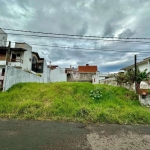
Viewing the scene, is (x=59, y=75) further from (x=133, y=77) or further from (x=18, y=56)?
(x=133, y=77)

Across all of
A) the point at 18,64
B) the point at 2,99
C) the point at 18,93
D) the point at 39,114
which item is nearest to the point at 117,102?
the point at 39,114

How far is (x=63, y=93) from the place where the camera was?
7797 millimetres

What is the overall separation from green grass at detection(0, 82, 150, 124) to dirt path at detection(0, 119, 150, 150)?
28.1 inches

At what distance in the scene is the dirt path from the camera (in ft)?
9.50

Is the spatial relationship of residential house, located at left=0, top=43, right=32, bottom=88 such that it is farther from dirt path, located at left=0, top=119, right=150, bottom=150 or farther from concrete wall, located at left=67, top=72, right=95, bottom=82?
dirt path, located at left=0, top=119, right=150, bottom=150

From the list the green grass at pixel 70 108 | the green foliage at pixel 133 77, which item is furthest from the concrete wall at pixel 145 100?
the green foliage at pixel 133 77

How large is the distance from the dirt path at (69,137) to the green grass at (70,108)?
28.1 inches

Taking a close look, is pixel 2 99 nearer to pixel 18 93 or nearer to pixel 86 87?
pixel 18 93

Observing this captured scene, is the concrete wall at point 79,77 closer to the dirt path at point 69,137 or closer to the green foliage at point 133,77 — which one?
the green foliage at point 133,77

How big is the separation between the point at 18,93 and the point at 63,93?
3.00m

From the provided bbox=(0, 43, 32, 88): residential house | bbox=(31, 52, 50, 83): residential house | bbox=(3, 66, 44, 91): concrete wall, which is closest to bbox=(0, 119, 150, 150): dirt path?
bbox=(3, 66, 44, 91): concrete wall

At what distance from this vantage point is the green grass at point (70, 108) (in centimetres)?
514

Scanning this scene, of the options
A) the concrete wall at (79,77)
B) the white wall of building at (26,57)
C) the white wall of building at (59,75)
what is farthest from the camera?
the concrete wall at (79,77)

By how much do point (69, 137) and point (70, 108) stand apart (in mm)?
2441
